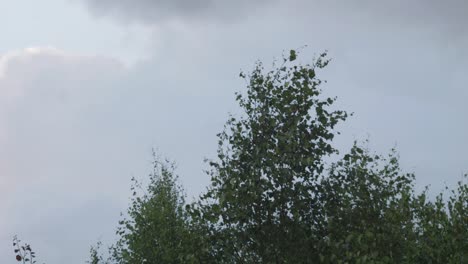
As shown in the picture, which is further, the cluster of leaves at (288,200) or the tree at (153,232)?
the tree at (153,232)

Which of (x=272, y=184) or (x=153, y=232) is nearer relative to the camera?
(x=272, y=184)

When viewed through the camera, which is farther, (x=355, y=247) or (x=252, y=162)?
(x=252, y=162)

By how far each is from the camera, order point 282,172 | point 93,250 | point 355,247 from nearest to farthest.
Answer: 1. point 355,247
2. point 282,172
3. point 93,250

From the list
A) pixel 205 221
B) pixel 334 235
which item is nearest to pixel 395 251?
pixel 334 235

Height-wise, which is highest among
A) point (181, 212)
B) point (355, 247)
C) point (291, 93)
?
point (181, 212)

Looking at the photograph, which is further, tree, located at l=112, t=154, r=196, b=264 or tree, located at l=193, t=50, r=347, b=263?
tree, located at l=112, t=154, r=196, b=264

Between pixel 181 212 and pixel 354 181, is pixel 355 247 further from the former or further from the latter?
pixel 181 212

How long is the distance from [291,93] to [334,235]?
4.47 metres

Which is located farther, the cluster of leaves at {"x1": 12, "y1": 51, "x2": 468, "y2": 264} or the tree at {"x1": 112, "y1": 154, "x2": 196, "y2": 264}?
the tree at {"x1": 112, "y1": 154, "x2": 196, "y2": 264}

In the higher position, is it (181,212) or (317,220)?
(181,212)

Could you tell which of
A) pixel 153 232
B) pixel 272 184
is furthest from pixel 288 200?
pixel 153 232

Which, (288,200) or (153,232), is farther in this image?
(153,232)

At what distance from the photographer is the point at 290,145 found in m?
21.7

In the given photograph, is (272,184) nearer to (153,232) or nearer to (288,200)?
(288,200)
